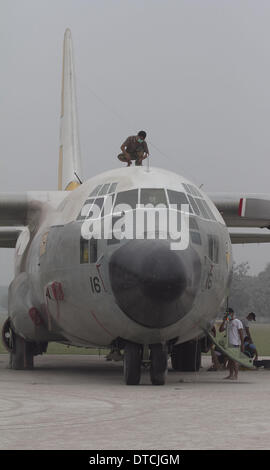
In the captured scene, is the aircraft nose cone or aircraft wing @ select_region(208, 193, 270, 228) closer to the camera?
the aircraft nose cone

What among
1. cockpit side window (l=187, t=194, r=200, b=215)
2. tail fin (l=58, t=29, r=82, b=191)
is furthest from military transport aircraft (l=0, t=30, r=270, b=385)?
tail fin (l=58, t=29, r=82, b=191)

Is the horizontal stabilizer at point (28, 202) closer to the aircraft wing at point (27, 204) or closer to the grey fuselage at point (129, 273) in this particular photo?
the aircraft wing at point (27, 204)

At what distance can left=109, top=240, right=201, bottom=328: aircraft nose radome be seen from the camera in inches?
454

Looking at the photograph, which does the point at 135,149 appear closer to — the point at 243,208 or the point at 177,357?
the point at 243,208

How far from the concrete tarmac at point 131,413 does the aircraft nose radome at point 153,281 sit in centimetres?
110

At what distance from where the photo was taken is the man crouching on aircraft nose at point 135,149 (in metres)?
16.1

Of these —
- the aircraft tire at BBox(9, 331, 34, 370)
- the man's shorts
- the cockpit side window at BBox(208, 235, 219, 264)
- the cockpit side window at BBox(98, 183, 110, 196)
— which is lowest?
the aircraft tire at BBox(9, 331, 34, 370)

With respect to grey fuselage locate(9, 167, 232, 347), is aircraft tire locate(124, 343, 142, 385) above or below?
below

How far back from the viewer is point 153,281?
11.5m

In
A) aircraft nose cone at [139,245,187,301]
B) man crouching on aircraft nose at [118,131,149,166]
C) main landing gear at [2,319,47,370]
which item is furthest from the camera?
main landing gear at [2,319,47,370]

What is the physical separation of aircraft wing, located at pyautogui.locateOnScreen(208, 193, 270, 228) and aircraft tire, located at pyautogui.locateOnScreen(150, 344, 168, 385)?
3359 millimetres

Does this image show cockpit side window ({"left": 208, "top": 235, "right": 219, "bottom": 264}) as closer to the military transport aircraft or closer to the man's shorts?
the military transport aircraft

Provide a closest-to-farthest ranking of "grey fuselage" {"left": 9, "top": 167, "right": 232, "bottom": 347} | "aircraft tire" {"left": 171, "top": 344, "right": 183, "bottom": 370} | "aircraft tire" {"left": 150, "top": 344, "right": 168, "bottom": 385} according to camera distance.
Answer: "grey fuselage" {"left": 9, "top": 167, "right": 232, "bottom": 347} → "aircraft tire" {"left": 150, "top": 344, "right": 168, "bottom": 385} → "aircraft tire" {"left": 171, "top": 344, "right": 183, "bottom": 370}
